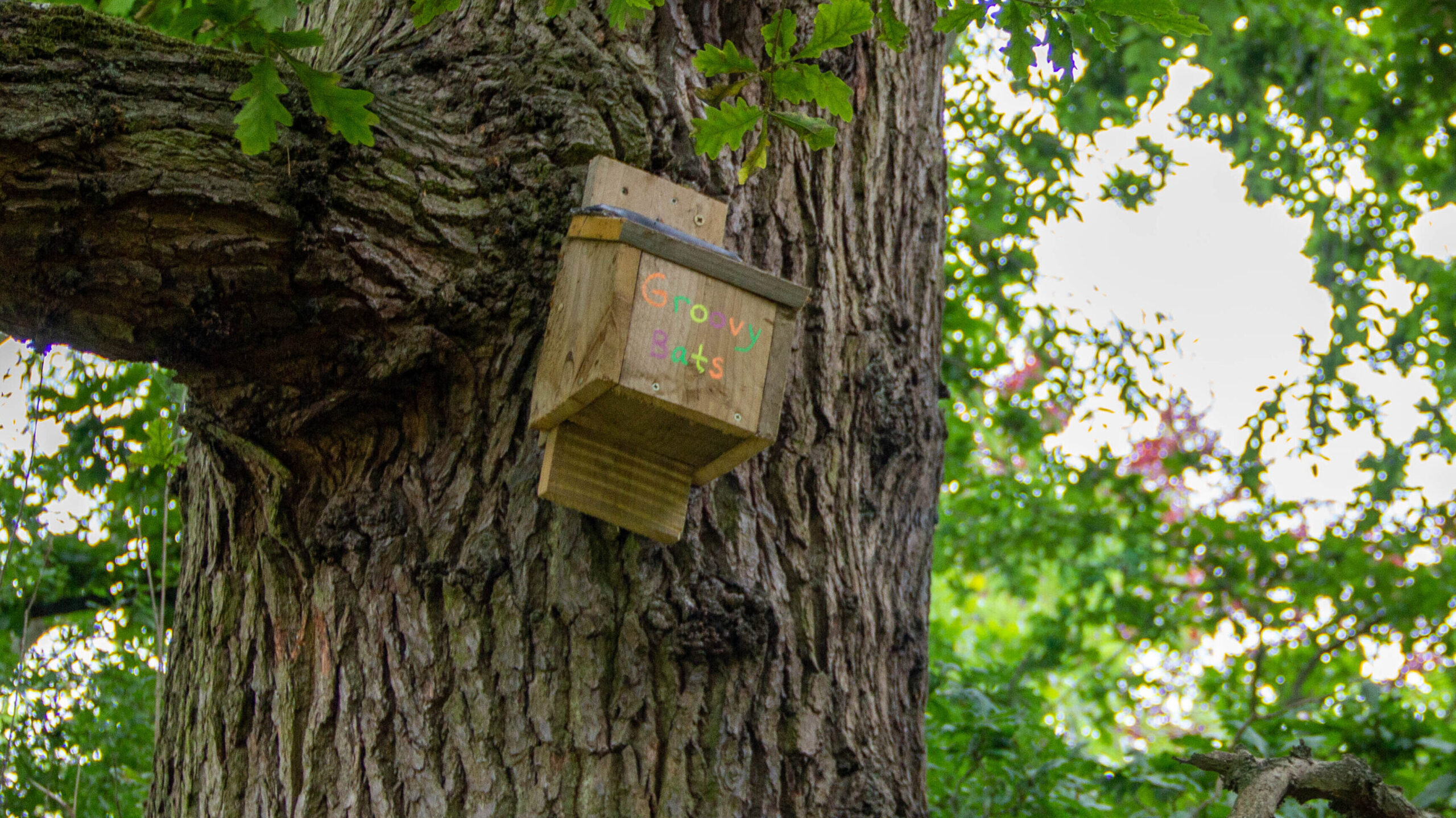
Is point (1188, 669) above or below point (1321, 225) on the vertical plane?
below

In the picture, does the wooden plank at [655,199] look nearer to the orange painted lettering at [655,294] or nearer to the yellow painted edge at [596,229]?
the yellow painted edge at [596,229]

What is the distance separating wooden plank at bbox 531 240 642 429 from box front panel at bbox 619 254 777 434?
2cm

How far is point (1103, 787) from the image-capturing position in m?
3.04

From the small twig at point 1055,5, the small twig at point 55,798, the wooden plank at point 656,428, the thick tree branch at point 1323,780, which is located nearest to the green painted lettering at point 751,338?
the wooden plank at point 656,428

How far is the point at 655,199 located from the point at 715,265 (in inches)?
11.4

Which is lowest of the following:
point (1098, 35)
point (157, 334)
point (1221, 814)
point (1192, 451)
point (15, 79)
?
point (1221, 814)

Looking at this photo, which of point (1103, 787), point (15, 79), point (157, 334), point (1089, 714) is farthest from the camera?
point (1089, 714)

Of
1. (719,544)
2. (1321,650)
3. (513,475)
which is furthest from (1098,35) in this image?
(1321,650)

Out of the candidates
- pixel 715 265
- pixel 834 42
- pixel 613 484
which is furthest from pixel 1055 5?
pixel 613 484

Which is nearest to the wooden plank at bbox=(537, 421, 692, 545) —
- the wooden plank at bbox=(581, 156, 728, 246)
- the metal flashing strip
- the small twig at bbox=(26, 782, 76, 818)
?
the metal flashing strip

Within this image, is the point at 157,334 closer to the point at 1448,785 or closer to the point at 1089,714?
the point at 1448,785

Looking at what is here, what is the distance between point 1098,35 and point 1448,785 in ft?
5.96

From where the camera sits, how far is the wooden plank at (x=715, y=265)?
4.94ft

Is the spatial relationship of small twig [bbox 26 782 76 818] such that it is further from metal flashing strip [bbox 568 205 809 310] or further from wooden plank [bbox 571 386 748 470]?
metal flashing strip [bbox 568 205 809 310]
